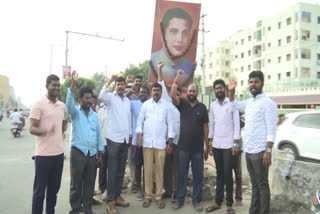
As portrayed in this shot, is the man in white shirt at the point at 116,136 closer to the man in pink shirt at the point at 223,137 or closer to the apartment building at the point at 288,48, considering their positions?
the man in pink shirt at the point at 223,137

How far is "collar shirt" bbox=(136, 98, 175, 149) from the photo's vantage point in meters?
4.19

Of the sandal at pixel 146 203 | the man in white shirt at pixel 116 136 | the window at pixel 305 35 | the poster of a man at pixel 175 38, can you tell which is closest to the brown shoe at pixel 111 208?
the man in white shirt at pixel 116 136

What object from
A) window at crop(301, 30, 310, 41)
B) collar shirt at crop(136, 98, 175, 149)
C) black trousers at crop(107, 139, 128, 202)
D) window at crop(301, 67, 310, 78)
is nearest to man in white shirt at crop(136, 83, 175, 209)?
collar shirt at crop(136, 98, 175, 149)

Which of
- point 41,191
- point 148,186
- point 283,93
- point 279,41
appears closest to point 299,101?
point 283,93

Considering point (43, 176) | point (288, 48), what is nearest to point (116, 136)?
point (43, 176)

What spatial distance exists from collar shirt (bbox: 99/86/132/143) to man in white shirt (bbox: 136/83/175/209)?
26cm

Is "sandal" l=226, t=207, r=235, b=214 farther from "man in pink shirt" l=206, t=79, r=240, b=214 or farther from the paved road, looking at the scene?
the paved road

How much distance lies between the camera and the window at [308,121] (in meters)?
7.34

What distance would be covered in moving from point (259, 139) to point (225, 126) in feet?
2.37

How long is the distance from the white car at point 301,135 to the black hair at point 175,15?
4.49m

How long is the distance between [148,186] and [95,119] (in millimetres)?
1459

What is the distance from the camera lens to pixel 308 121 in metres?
7.57

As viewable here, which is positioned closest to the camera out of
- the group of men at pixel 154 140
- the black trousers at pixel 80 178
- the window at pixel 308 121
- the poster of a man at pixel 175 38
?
the group of men at pixel 154 140

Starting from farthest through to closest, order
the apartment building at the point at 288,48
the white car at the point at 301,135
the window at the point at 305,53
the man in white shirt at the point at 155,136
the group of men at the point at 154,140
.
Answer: the window at the point at 305,53
the apartment building at the point at 288,48
the white car at the point at 301,135
the man in white shirt at the point at 155,136
the group of men at the point at 154,140
